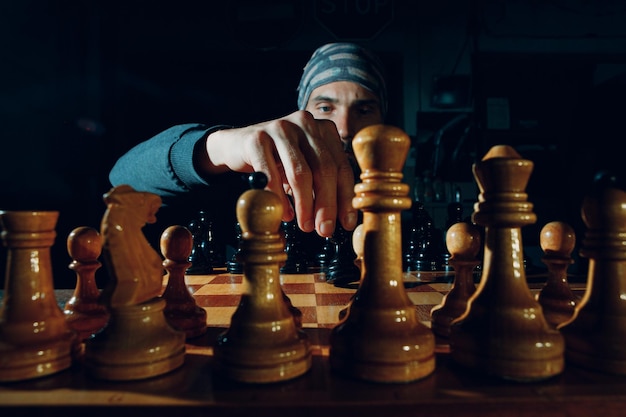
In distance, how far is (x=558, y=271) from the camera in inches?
30.3

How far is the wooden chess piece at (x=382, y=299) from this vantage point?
0.51m

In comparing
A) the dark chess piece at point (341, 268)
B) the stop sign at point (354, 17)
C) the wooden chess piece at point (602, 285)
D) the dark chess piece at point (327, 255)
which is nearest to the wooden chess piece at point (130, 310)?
the wooden chess piece at point (602, 285)

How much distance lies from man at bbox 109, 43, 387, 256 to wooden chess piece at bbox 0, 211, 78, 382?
19.9 inches

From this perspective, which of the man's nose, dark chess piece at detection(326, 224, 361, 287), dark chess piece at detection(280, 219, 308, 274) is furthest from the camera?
the man's nose

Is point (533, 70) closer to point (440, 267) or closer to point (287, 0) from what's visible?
point (287, 0)

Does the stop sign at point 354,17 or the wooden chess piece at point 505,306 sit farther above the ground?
the stop sign at point 354,17

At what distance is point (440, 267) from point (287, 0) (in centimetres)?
331

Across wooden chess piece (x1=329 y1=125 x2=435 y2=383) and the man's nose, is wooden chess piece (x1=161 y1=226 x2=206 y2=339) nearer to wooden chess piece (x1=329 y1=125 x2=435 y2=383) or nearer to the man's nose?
wooden chess piece (x1=329 y1=125 x2=435 y2=383)

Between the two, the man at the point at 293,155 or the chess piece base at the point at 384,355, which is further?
the man at the point at 293,155

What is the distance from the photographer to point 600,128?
4000 millimetres

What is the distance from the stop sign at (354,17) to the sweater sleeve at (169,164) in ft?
8.16

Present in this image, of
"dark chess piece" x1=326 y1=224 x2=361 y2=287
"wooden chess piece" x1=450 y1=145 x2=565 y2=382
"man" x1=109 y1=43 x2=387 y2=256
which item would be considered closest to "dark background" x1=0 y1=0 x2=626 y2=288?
"man" x1=109 y1=43 x2=387 y2=256

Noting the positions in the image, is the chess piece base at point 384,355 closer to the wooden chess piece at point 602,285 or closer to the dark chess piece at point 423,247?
the wooden chess piece at point 602,285

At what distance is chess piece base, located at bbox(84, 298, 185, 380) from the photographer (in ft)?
1.69
